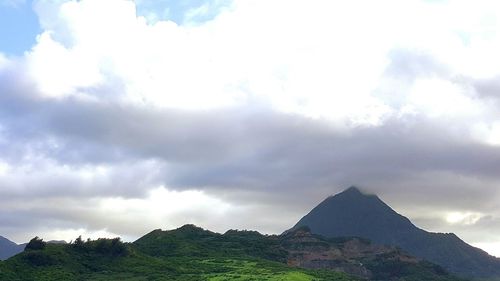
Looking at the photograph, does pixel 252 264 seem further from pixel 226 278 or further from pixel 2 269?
pixel 2 269

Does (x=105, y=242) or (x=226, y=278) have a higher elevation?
(x=105, y=242)

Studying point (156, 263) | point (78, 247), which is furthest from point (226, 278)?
point (78, 247)

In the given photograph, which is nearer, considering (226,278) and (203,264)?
(226,278)


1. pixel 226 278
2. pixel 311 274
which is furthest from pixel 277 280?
pixel 311 274

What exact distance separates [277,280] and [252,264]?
36227 mm

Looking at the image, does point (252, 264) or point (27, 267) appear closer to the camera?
point (27, 267)

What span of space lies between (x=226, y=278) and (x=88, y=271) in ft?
133

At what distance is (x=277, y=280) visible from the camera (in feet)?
509

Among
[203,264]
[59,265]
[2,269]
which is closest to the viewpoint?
[2,269]

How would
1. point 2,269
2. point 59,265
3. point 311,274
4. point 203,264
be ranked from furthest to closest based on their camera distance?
1. point 203,264
2. point 311,274
3. point 59,265
4. point 2,269

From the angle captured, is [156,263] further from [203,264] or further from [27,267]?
[27,267]

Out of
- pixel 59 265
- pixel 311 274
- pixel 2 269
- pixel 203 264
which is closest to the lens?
pixel 2 269

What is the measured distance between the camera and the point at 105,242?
18425 cm

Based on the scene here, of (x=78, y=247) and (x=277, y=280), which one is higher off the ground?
(x=78, y=247)
